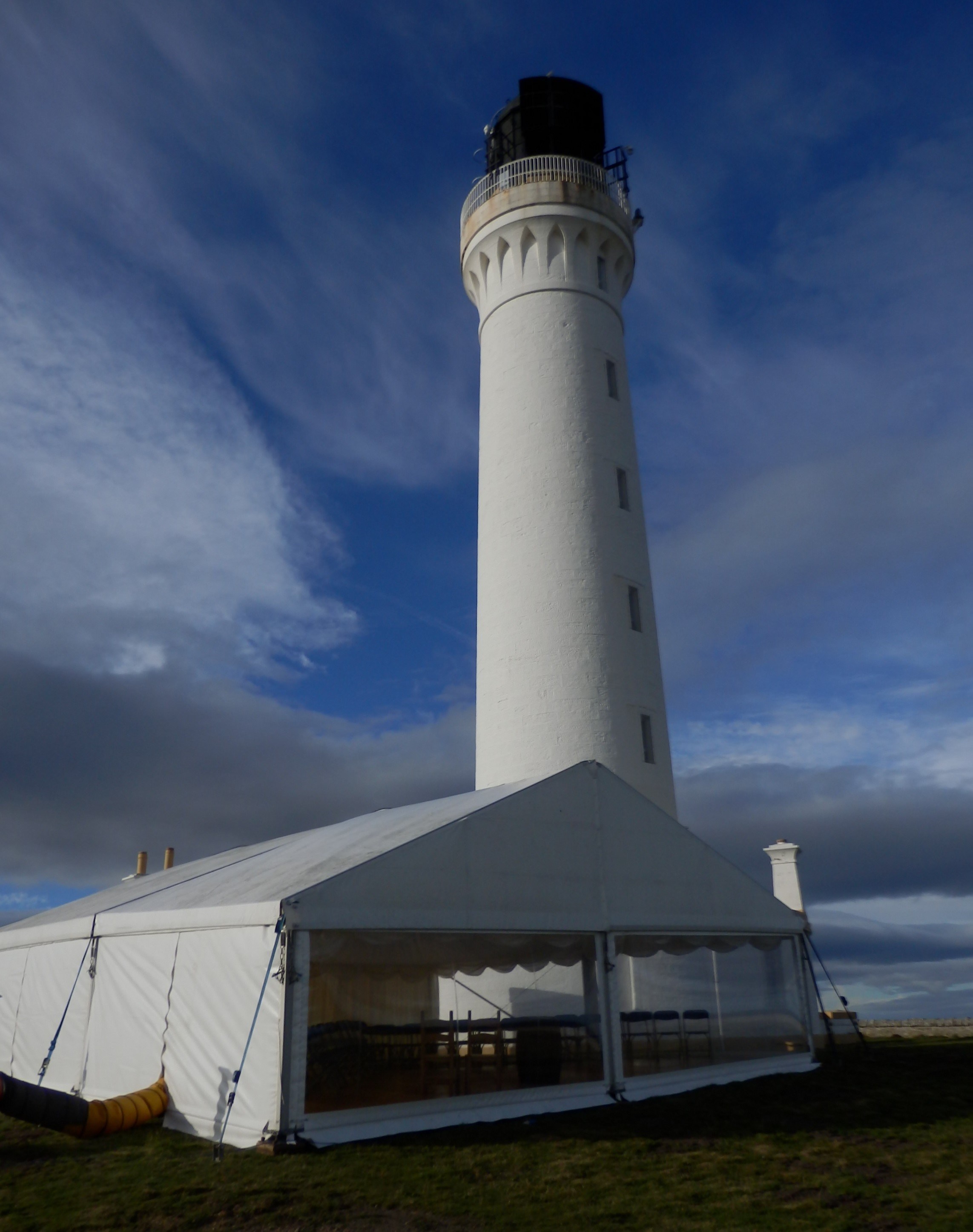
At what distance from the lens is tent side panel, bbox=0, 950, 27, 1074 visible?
14484 mm

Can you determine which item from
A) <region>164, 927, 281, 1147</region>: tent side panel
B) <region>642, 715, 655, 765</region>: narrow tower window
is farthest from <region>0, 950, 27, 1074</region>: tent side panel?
<region>642, 715, 655, 765</region>: narrow tower window

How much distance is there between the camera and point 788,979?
47.2 ft

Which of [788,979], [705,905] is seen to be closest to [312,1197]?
[705,905]

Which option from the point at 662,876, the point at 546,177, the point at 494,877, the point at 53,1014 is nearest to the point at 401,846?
the point at 494,877

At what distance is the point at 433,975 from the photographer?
40.1ft

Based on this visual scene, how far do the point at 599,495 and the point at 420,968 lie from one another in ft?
31.3

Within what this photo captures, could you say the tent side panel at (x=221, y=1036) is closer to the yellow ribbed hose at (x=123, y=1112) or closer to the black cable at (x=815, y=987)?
the yellow ribbed hose at (x=123, y=1112)

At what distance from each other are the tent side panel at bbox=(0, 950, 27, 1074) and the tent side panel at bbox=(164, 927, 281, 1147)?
5244 mm

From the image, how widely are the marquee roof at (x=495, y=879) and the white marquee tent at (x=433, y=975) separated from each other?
3cm

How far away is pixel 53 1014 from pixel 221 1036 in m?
4.80

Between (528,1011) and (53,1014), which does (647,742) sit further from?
(53,1014)

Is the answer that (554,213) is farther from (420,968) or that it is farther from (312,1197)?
(312,1197)

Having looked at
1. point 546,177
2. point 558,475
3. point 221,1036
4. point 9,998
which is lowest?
point 221,1036

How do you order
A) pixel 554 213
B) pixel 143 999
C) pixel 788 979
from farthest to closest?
pixel 554 213 → pixel 788 979 → pixel 143 999
